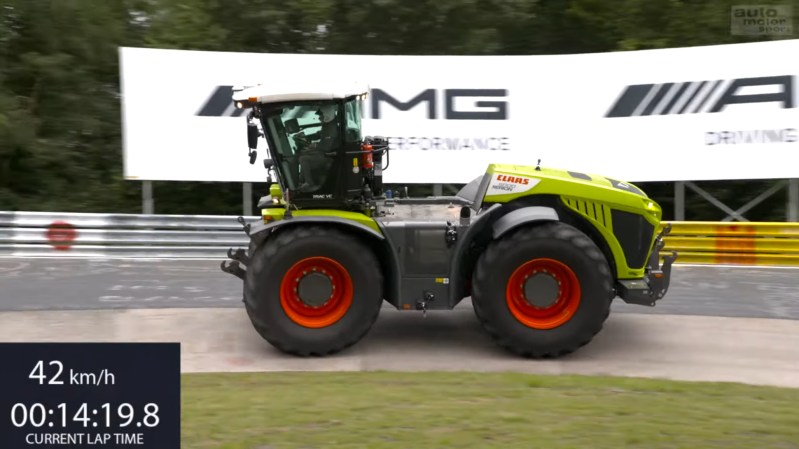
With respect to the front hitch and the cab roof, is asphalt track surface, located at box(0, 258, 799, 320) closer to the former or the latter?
the front hitch

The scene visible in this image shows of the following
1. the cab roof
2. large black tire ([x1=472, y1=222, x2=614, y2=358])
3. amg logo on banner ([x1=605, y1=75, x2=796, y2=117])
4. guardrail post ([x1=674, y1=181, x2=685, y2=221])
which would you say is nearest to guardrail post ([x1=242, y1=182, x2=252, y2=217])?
amg logo on banner ([x1=605, y1=75, x2=796, y2=117])

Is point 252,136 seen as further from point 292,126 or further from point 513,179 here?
point 513,179

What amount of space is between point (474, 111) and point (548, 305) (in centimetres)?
712

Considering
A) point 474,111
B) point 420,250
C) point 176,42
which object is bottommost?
point 420,250

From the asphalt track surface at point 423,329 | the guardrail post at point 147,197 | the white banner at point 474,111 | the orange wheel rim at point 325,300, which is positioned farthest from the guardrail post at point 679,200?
the guardrail post at point 147,197

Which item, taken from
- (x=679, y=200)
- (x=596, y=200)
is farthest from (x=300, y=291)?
(x=679, y=200)

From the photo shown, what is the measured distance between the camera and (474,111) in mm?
15328

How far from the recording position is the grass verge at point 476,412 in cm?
586

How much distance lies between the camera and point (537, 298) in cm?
870

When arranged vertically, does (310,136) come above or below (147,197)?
above

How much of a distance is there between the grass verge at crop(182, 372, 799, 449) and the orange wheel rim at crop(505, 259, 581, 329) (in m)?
0.92

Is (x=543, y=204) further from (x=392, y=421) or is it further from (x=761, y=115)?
(x=761, y=115)
